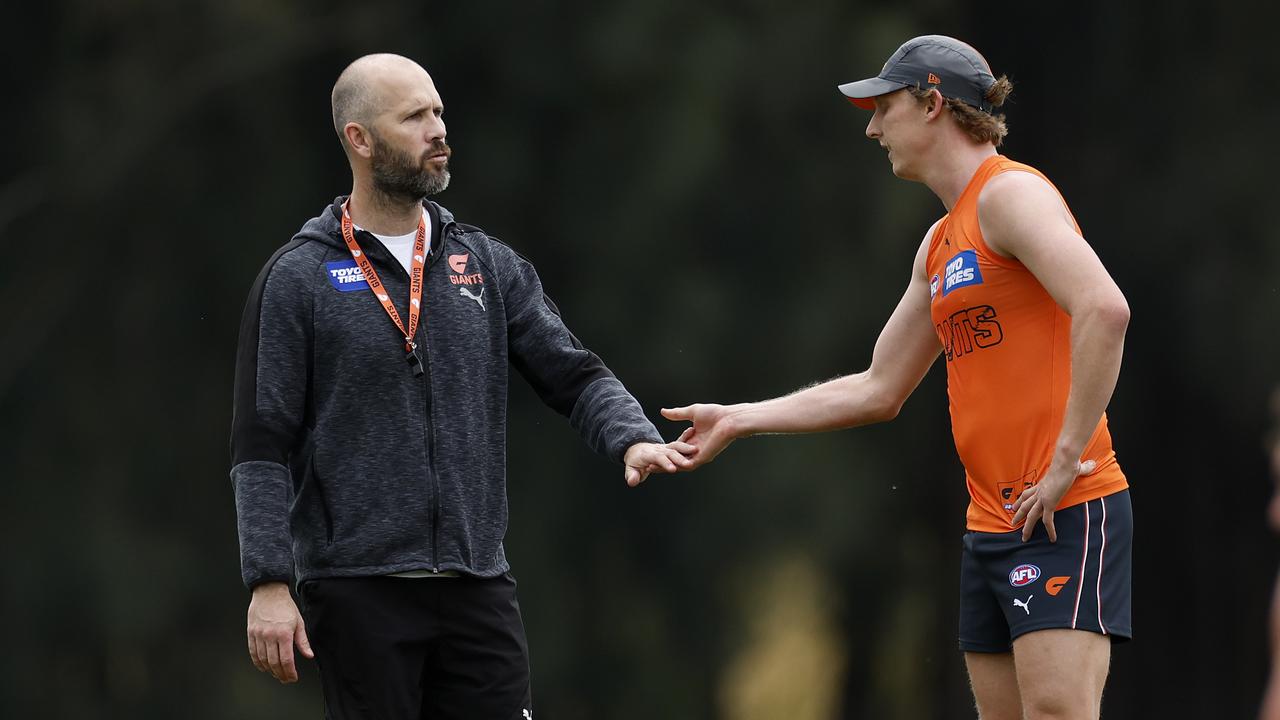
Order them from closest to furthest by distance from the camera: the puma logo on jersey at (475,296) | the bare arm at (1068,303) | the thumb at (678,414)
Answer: the bare arm at (1068,303)
the puma logo on jersey at (475,296)
the thumb at (678,414)

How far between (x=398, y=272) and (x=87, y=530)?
227 cm

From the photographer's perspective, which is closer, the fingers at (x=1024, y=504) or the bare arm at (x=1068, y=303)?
the bare arm at (x=1068, y=303)

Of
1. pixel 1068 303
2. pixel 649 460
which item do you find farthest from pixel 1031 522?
pixel 649 460

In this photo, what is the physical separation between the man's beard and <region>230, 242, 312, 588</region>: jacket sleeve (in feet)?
0.92

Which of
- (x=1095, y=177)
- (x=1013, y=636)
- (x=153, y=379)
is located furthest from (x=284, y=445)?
(x=1095, y=177)

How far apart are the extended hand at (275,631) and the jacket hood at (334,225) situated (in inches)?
29.9

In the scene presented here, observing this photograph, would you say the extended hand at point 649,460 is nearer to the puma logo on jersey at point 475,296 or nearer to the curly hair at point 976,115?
the puma logo on jersey at point 475,296

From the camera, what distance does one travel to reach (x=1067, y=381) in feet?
10.9

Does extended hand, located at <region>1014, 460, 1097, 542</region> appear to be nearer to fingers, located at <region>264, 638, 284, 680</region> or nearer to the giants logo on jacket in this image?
the giants logo on jacket

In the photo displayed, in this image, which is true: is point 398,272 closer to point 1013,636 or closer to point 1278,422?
point 1013,636

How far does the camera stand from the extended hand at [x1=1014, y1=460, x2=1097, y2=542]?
323 centimetres

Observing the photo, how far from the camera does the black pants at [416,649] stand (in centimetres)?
332

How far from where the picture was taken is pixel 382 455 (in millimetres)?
3336

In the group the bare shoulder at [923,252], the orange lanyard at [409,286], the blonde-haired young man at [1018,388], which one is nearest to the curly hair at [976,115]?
the blonde-haired young man at [1018,388]
